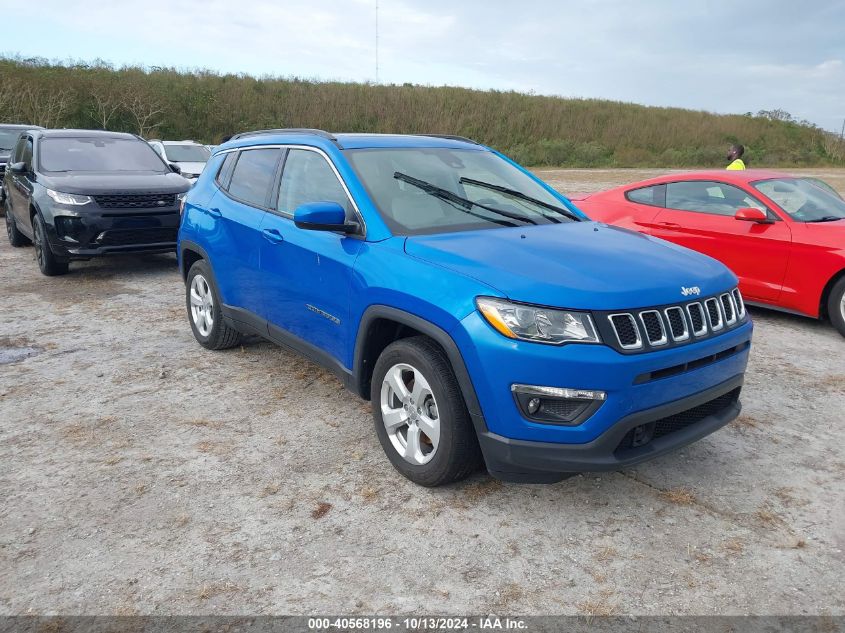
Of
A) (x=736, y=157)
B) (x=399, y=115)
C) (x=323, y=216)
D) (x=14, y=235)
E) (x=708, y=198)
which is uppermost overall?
(x=399, y=115)

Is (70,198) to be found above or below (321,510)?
above

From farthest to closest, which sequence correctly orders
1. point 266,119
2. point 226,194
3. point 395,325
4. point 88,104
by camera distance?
1. point 266,119
2. point 88,104
3. point 226,194
4. point 395,325

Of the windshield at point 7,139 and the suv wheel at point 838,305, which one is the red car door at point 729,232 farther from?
the windshield at point 7,139

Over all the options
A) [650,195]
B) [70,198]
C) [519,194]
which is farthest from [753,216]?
[70,198]

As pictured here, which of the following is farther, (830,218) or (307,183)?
(830,218)

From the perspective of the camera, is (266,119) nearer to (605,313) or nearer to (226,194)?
(226,194)

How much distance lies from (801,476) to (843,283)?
3148 millimetres

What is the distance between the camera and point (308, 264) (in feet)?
13.1

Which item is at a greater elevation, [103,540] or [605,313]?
[605,313]

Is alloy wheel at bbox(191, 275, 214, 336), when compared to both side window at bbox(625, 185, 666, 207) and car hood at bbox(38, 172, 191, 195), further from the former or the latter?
side window at bbox(625, 185, 666, 207)

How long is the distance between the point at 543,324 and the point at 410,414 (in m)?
0.90

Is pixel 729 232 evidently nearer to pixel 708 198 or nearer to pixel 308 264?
pixel 708 198

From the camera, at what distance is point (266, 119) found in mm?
42250

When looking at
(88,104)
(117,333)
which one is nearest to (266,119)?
(88,104)
